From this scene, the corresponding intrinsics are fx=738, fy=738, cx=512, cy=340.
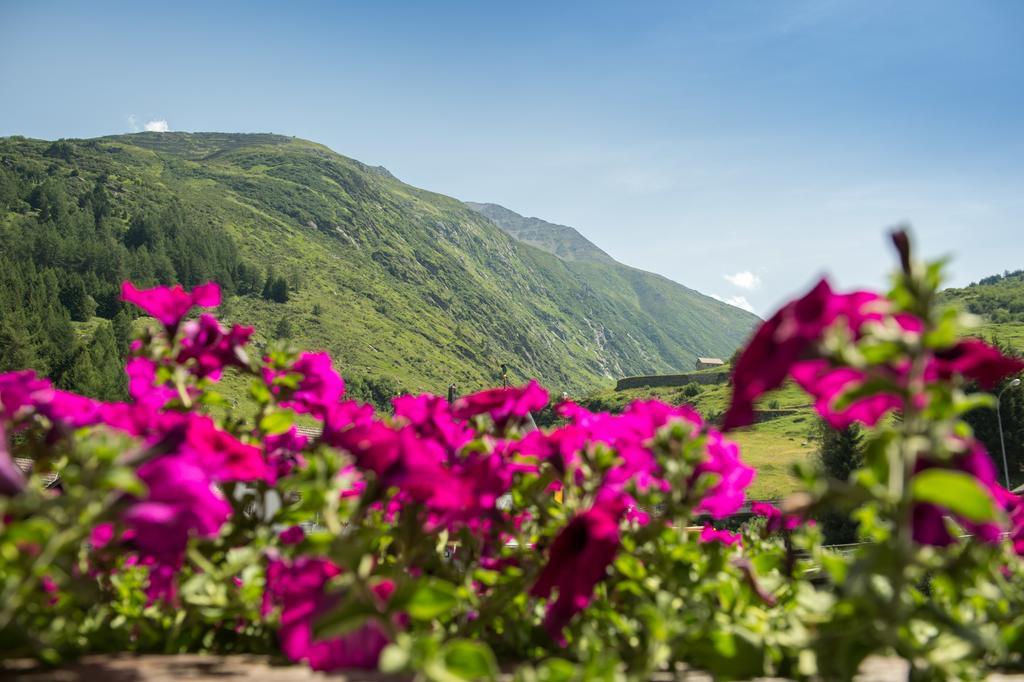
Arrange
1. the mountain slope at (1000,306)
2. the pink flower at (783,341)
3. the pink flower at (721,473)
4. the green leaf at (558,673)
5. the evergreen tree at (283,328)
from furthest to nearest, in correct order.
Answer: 1. the evergreen tree at (283,328)
2. the mountain slope at (1000,306)
3. the pink flower at (721,473)
4. the pink flower at (783,341)
5. the green leaf at (558,673)

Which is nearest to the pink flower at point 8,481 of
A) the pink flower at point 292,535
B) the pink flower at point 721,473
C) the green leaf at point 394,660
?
the green leaf at point 394,660

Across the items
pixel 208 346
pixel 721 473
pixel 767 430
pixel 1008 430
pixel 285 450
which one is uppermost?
pixel 208 346

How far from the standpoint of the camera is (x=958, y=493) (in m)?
0.90

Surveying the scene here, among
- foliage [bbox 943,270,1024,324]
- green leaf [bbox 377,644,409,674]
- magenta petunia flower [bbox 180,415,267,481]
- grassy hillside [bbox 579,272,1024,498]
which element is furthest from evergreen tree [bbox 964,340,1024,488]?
foliage [bbox 943,270,1024,324]

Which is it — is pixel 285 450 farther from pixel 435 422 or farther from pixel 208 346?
pixel 435 422

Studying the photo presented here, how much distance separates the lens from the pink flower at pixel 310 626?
1.21 meters

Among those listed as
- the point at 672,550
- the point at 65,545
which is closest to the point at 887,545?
the point at 672,550

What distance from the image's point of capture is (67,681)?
1271 mm

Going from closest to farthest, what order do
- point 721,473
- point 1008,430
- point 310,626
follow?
point 310,626 → point 721,473 → point 1008,430

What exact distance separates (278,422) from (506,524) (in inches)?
24.6

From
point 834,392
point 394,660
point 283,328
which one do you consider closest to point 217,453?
point 394,660

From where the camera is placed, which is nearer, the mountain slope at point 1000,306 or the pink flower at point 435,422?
the pink flower at point 435,422

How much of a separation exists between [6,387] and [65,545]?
34.0 inches

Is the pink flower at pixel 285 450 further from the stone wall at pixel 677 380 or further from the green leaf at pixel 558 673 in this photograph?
the stone wall at pixel 677 380
